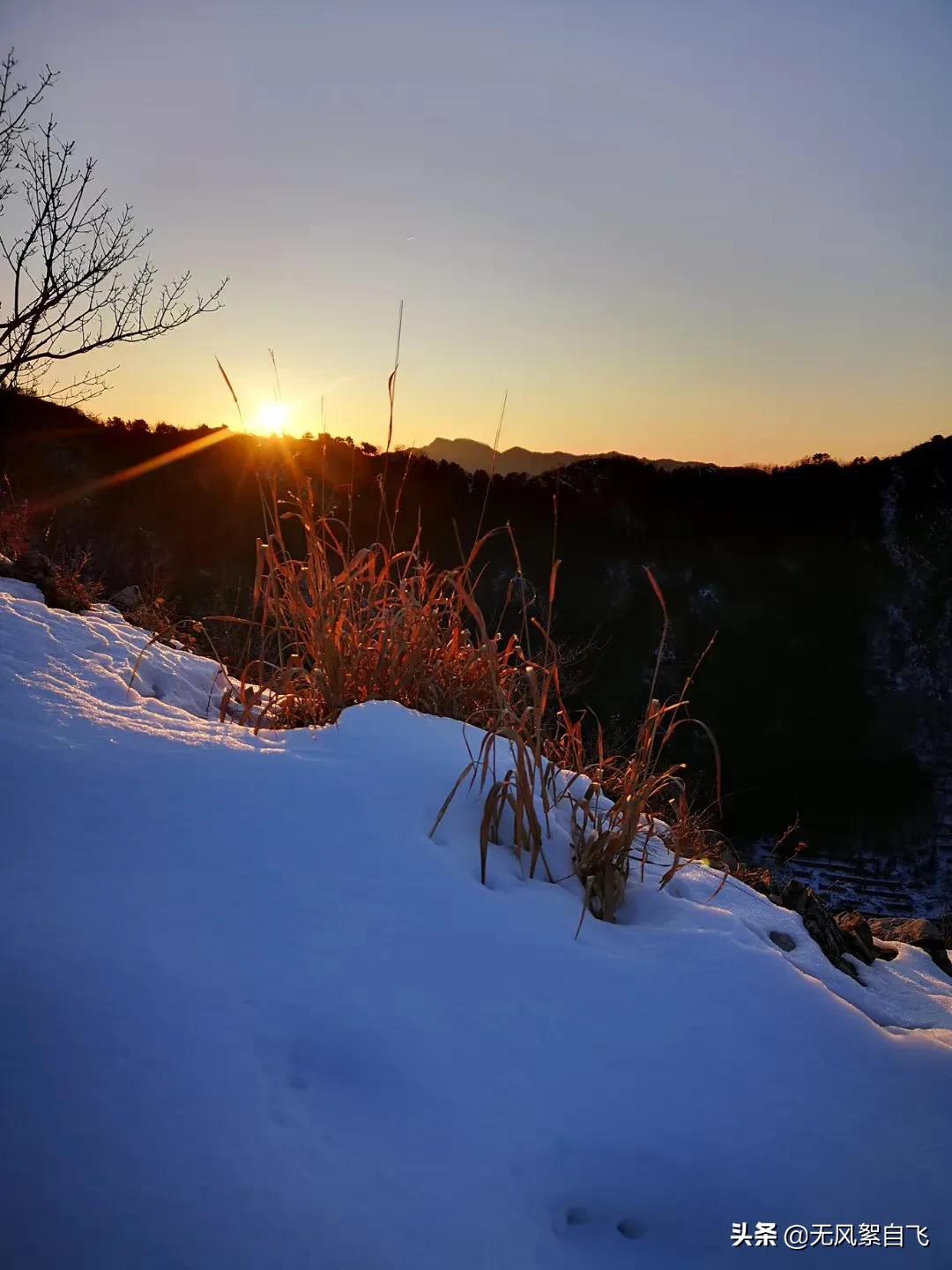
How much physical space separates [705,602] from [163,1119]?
17.3 meters

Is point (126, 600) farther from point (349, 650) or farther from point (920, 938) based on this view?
point (920, 938)

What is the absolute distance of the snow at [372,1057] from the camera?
0.58 metres

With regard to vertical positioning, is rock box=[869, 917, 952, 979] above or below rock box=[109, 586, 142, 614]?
below

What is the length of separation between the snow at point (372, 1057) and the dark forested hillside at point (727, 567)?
45.5 ft

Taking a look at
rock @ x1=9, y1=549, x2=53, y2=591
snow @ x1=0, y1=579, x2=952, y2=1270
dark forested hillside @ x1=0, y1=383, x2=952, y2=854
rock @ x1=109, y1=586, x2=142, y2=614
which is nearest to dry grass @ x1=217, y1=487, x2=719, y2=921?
snow @ x1=0, y1=579, x2=952, y2=1270

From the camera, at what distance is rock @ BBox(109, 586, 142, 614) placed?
16.7 ft

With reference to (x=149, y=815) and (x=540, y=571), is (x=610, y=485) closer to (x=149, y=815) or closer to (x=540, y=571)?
(x=540, y=571)

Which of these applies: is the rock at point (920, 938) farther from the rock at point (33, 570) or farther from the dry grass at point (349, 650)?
the rock at point (33, 570)

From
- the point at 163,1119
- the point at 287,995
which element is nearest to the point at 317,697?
the point at 287,995

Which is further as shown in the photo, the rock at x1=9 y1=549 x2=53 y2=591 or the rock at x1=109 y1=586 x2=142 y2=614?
the rock at x1=109 y1=586 x2=142 y2=614

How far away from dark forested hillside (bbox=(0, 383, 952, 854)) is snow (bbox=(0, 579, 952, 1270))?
1387cm

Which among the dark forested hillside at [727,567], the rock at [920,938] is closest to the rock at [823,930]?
the rock at [920,938]

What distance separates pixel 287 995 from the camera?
29.2 inches

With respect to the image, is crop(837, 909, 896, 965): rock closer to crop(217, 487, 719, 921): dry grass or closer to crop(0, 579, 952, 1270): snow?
crop(217, 487, 719, 921): dry grass
